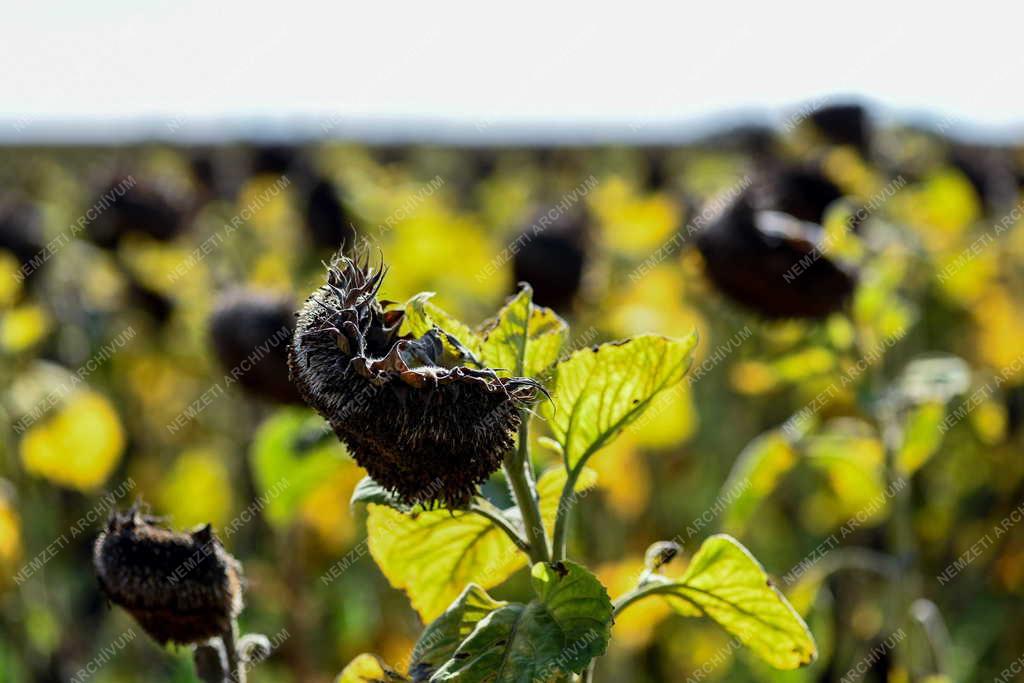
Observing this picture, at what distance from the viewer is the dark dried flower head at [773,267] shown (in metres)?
2.20

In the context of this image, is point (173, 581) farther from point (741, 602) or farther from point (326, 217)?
point (326, 217)

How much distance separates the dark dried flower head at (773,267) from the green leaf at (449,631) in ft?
4.13

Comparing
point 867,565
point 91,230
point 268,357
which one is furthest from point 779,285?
point 91,230

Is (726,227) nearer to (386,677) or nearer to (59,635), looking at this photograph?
(386,677)

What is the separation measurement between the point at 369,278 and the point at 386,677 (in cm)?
39

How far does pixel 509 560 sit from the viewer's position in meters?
1.29

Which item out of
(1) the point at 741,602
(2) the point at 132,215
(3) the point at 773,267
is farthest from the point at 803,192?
(2) the point at 132,215

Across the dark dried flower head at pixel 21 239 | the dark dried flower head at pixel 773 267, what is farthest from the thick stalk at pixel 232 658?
the dark dried flower head at pixel 21 239

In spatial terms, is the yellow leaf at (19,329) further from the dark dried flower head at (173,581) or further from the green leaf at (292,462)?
the dark dried flower head at (173,581)

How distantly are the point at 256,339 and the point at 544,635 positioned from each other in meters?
1.58

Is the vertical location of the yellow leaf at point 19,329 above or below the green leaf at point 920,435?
above

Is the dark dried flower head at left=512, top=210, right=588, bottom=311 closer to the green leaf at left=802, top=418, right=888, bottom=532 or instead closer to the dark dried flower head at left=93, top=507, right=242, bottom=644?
the green leaf at left=802, top=418, right=888, bottom=532

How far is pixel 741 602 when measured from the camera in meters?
1.16

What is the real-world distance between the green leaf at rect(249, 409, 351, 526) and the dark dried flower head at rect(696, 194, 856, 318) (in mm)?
847
